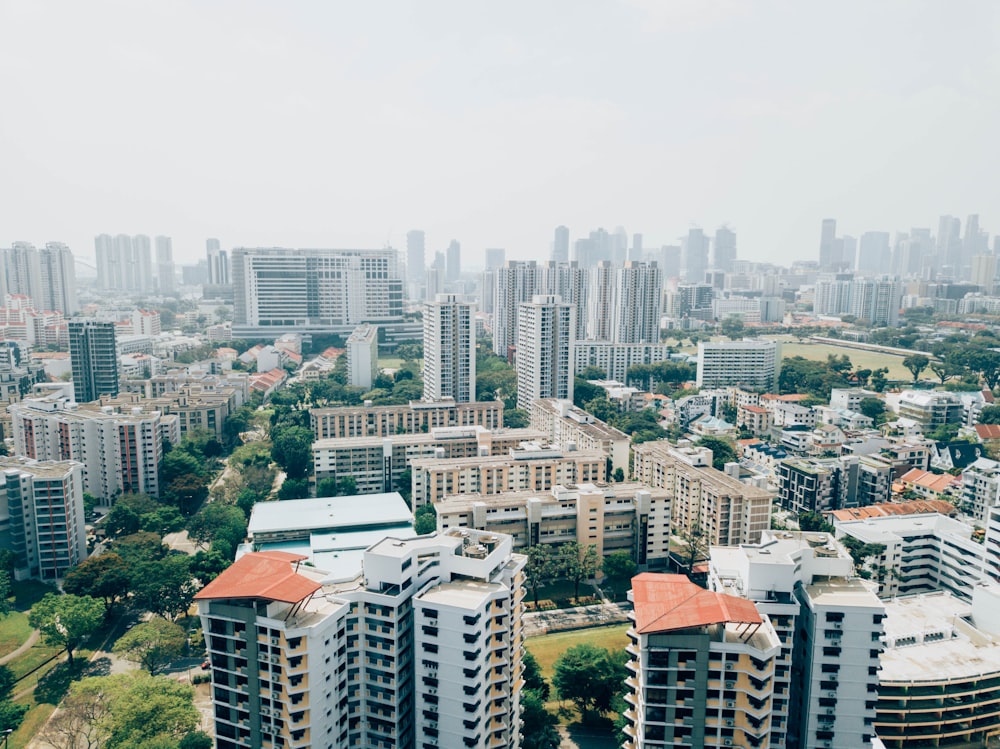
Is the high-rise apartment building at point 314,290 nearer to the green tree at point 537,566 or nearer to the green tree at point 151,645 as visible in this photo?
the green tree at point 537,566

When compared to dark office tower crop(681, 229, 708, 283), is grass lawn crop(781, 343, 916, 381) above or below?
below

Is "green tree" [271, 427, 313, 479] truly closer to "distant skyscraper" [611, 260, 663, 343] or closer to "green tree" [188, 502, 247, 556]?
"green tree" [188, 502, 247, 556]

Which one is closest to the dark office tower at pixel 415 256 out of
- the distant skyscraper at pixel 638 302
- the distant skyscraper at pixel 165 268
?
the distant skyscraper at pixel 165 268

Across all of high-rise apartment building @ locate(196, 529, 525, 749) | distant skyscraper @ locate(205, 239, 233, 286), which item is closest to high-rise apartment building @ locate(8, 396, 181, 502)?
high-rise apartment building @ locate(196, 529, 525, 749)

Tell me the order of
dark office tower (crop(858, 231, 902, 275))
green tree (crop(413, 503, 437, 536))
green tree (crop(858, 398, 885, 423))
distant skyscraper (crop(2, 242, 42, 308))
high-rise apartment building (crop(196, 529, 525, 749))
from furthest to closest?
dark office tower (crop(858, 231, 902, 275)) → distant skyscraper (crop(2, 242, 42, 308)) → green tree (crop(858, 398, 885, 423)) → green tree (crop(413, 503, 437, 536)) → high-rise apartment building (crop(196, 529, 525, 749))

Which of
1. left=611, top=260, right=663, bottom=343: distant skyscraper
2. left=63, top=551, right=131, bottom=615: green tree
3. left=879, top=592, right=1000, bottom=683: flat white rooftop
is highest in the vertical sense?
left=611, top=260, right=663, bottom=343: distant skyscraper

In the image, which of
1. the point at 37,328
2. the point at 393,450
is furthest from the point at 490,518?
the point at 37,328
